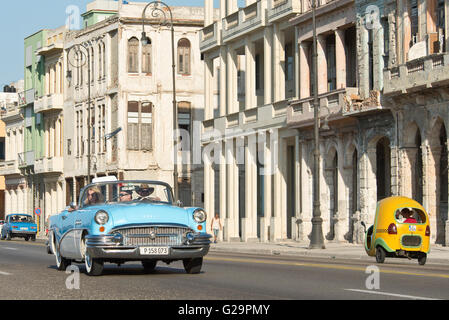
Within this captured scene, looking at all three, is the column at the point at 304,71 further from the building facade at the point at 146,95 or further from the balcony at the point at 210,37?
the building facade at the point at 146,95

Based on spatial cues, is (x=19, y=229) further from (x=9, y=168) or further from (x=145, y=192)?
(x=145, y=192)

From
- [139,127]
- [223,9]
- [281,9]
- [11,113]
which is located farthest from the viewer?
[11,113]

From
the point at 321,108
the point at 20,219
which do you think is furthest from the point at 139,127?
the point at 321,108

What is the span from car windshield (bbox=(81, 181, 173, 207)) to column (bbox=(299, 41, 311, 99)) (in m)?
29.1

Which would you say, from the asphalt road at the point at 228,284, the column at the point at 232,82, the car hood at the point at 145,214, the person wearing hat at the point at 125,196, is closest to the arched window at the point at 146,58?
the column at the point at 232,82

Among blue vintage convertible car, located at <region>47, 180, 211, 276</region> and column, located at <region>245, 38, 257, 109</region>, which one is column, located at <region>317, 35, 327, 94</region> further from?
blue vintage convertible car, located at <region>47, 180, 211, 276</region>

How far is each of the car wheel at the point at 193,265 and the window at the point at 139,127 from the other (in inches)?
2110

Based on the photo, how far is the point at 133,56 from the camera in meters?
73.9

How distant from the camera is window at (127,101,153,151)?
73.4m

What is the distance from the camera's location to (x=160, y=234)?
61.6ft

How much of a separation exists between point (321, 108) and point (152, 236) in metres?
28.2

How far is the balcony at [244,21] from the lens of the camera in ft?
175

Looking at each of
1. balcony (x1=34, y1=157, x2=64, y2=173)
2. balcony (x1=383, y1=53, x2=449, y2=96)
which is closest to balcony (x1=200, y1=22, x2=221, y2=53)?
balcony (x1=383, y1=53, x2=449, y2=96)
